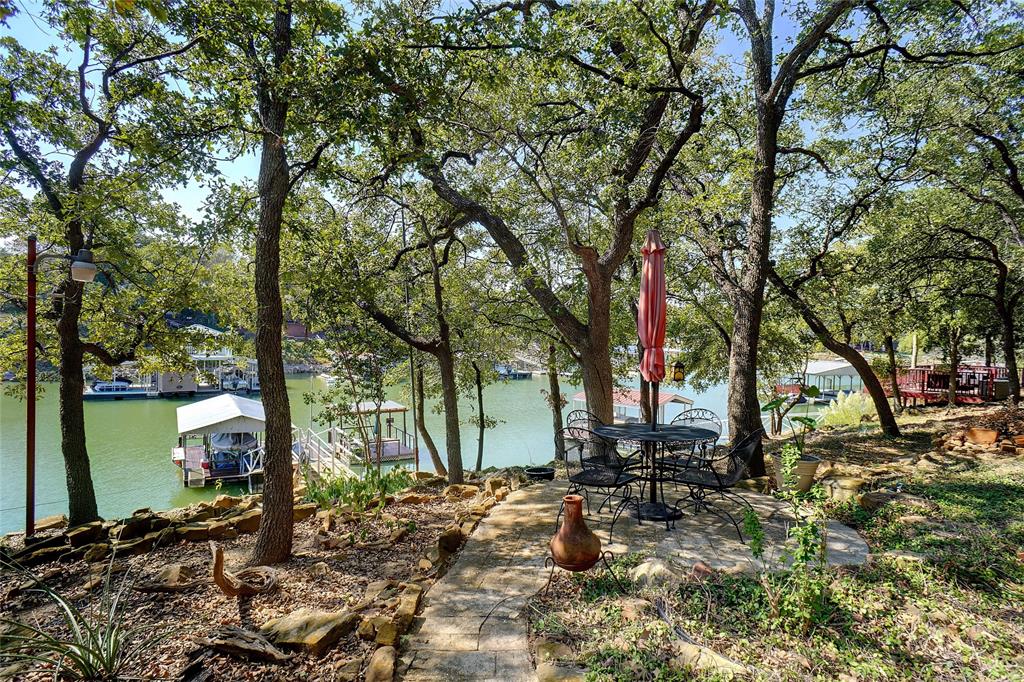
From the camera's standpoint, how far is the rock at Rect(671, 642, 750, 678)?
1996 mm

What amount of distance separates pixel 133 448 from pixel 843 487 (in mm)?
20391

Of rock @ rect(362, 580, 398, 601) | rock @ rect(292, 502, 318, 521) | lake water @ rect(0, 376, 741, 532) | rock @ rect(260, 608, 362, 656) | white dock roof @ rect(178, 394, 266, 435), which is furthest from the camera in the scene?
white dock roof @ rect(178, 394, 266, 435)

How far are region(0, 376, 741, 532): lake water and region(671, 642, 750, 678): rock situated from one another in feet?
27.6

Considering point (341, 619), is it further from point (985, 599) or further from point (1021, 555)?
point (1021, 555)

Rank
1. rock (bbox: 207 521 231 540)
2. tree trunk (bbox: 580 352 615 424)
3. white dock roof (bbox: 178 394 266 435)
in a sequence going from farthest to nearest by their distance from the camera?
white dock roof (bbox: 178 394 266 435) → tree trunk (bbox: 580 352 615 424) → rock (bbox: 207 521 231 540)

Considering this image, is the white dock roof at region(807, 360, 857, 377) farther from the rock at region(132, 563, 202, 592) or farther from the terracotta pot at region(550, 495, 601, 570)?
the rock at region(132, 563, 202, 592)

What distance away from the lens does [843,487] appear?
14.6 ft

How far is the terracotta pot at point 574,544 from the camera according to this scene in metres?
2.69

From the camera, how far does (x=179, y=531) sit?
398cm

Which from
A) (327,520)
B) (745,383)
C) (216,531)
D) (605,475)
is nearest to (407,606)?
(327,520)

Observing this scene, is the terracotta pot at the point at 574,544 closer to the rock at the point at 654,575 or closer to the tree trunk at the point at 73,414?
the rock at the point at 654,575

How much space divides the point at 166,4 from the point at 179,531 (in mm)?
3864

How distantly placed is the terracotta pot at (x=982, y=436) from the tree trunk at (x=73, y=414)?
1036 centimetres

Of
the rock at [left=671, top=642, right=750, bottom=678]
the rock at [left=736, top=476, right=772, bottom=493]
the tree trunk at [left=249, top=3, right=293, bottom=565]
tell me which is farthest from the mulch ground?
the rock at [left=736, top=476, right=772, bottom=493]
